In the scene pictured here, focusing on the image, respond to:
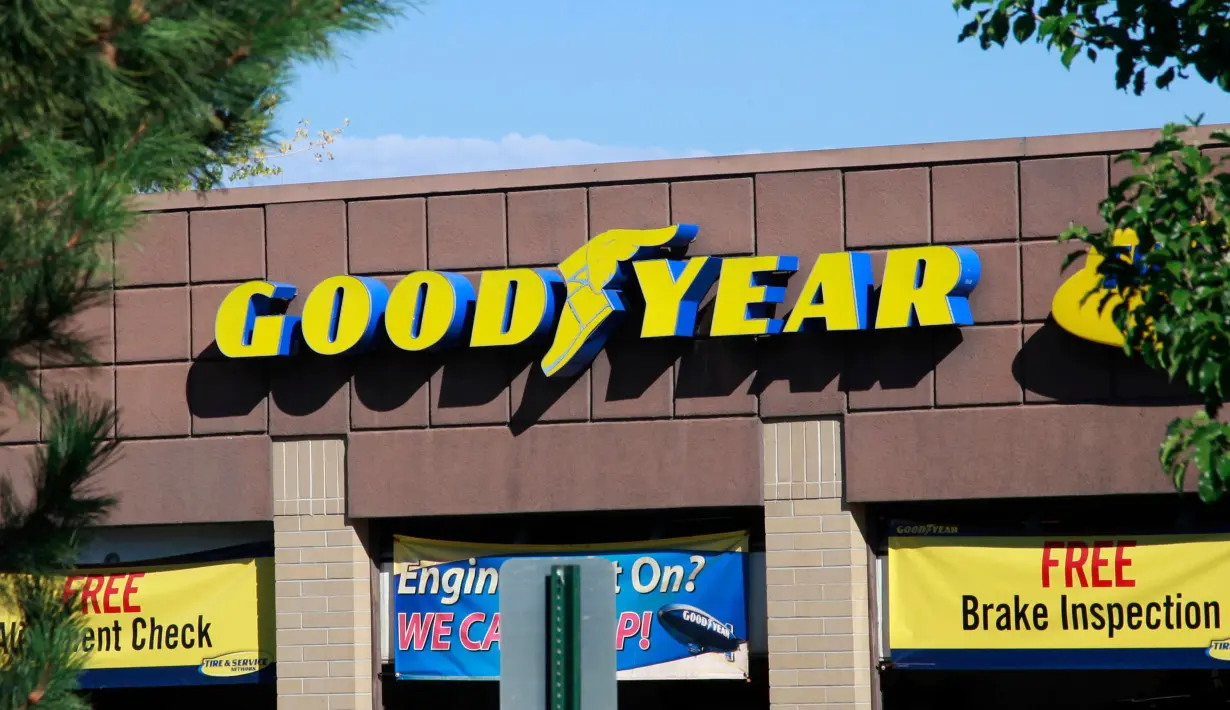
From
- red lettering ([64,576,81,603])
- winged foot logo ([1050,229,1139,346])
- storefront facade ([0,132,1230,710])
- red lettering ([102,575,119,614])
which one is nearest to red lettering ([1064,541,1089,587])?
storefront facade ([0,132,1230,710])

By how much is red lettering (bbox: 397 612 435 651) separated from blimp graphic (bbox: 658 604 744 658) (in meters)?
2.16

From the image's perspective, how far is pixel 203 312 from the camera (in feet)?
52.6

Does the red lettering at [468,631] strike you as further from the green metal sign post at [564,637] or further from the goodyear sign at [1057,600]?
the green metal sign post at [564,637]

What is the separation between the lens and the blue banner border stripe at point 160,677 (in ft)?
52.3

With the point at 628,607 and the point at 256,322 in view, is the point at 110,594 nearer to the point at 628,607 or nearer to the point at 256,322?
the point at 256,322

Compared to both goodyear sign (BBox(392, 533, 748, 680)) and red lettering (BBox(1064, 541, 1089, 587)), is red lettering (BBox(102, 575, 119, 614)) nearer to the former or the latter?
goodyear sign (BBox(392, 533, 748, 680))

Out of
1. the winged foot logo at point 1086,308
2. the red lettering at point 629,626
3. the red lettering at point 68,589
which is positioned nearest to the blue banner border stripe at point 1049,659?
the red lettering at point 629,626

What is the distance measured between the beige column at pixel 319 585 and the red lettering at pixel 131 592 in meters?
1.70

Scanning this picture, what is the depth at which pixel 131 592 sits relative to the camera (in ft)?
54.1

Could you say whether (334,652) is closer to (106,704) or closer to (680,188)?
(106,704)

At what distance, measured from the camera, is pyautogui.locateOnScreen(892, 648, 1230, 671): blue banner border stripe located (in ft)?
45.9

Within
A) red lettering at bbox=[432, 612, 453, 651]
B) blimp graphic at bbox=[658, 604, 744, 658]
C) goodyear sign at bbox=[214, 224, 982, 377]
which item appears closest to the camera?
goodyear sign at bbox=[214, 224, 982, 377]

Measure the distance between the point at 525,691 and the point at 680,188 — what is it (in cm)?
861

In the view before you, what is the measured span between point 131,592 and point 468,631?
3.44 m
